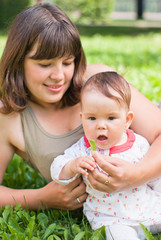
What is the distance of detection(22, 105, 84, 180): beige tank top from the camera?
2598 mm

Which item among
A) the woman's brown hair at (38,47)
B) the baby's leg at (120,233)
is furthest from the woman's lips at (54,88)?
the baby's leg at (120,233)

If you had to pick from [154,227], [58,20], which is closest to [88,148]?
[154,227]

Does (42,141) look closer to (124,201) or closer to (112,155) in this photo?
(112,155)

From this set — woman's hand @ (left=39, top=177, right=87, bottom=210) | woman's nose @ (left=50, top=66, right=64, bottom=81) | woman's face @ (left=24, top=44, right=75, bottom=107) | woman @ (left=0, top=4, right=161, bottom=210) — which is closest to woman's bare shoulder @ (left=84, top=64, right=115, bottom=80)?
woman @ (left=0, top=4, right=161, bottom=210)

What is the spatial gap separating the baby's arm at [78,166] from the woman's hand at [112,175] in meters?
0.04

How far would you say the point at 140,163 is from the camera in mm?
2277

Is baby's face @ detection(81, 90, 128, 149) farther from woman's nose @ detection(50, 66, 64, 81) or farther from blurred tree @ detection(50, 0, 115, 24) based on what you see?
blurred tree @ detection(50, 0, 115, 24)

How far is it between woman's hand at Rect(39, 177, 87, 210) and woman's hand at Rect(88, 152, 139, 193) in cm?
27

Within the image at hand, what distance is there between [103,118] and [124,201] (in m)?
0.46

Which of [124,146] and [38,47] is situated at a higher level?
[38,47]

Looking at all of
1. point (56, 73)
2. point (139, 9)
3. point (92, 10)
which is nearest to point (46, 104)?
point (56, 73)

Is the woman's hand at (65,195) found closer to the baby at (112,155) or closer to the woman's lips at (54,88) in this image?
the baby at (112,155)

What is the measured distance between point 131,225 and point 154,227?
0.15 m

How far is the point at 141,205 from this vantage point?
7.51ft
